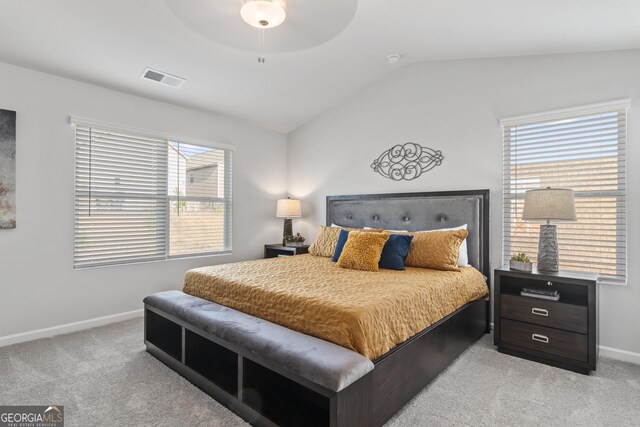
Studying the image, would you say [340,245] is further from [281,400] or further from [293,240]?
[281,400]

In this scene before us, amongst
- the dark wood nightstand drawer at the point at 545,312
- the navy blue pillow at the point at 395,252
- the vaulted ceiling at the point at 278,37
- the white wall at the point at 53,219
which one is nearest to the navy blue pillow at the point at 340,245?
the navy blue pillow at the point at 395,252

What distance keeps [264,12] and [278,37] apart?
0.44 m

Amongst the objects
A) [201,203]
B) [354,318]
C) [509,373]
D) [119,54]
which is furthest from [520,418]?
[119,54]

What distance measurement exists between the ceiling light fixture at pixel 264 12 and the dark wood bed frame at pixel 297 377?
1885 millimetres

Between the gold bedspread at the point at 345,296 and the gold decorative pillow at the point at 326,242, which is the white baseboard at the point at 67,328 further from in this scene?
the gold decorative pillow at the point at 326,242

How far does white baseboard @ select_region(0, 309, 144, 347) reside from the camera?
2.90 meters

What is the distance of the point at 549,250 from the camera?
2695mm

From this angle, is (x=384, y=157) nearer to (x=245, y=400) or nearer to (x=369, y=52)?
(x=369, y=52)

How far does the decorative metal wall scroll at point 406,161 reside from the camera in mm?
A: 3693

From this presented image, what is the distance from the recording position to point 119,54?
2912 millimetres

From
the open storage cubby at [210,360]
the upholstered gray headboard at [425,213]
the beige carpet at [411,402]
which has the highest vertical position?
the upholstered gray headboard at [425,213]

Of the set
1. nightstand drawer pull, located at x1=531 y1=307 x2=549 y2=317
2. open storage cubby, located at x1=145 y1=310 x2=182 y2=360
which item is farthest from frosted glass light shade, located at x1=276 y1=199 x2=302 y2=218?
nightstand drawer pull, located at x1=531 y1=307 x2=549 y2=317

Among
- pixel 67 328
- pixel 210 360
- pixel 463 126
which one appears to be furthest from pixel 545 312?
pixel 67 328

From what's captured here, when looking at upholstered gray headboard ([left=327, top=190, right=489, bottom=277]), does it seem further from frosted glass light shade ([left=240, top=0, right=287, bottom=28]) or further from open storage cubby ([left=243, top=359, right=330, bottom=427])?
frosted glass light shade ([left=240, top=0, right=287, bottom=28])
